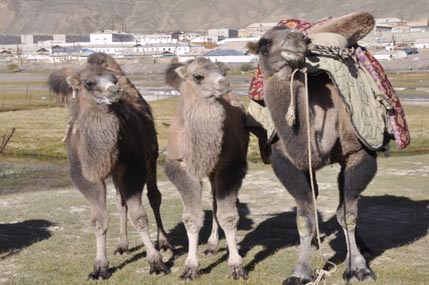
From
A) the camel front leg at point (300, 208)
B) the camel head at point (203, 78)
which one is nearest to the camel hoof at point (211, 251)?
the camel front leg at point (300, 208)

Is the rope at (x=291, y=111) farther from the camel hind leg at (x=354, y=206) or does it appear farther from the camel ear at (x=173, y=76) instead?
the camel ear at (x=173, y=76)

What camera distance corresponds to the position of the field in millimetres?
8492

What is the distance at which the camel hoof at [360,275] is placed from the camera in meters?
7.78

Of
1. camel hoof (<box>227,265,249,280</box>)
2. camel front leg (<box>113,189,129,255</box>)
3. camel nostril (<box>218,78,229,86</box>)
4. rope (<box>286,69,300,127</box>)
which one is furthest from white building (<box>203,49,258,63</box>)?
rope (<box>286,69,300,127</box>)

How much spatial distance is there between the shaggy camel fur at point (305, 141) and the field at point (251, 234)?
1.94 ft

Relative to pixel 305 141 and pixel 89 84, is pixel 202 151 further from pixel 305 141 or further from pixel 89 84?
pixel 89 84

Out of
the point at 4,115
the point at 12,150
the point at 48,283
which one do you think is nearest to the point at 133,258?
the point at 48,283

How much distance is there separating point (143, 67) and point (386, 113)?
116 meters

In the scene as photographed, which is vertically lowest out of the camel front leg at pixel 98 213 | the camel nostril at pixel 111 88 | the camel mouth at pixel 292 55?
the camel front leg at pixel 98 213

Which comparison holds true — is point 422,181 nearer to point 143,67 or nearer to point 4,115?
point 4,115

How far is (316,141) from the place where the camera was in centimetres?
747

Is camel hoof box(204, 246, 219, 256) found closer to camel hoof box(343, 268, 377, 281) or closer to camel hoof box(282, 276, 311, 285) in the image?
camel hoof box(282, 276, 311, 285)

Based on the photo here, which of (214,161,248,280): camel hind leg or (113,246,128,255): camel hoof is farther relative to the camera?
(113,246,128,255): camel hoof

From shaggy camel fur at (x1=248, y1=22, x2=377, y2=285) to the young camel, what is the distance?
51 centimetres
